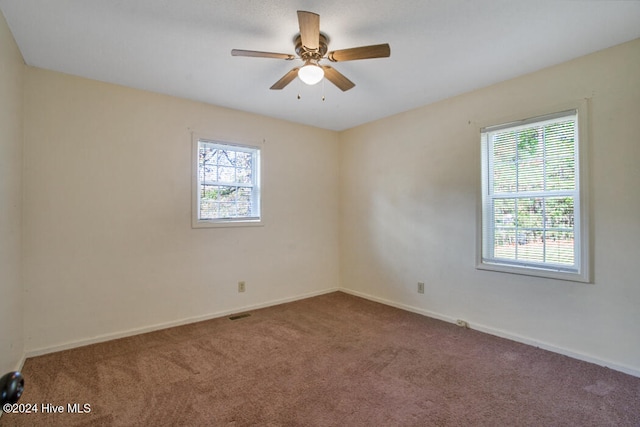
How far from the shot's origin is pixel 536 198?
2.83 meters

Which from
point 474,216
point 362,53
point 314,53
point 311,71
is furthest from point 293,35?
point 474,216

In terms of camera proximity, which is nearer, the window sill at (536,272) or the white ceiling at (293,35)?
the white ceiling at (293,35)

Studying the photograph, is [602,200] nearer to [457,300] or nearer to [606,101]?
[606,101]

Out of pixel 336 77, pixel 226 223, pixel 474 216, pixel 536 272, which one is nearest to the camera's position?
pixel 336 77

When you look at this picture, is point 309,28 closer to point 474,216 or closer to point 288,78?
point 288,78

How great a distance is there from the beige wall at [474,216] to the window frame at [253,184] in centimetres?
140

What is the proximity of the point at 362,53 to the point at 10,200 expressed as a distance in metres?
2.69

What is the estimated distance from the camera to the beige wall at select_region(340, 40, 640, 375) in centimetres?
234

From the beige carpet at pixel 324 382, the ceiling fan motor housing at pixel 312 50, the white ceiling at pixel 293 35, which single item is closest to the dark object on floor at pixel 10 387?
the beige carpet at pixel 324 382

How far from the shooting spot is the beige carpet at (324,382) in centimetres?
184

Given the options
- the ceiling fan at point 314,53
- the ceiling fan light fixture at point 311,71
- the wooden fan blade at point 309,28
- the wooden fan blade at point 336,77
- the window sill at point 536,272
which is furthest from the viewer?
the window sill at point 536,272

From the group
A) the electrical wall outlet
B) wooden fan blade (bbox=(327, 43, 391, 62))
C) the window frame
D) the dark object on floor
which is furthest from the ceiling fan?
the electrical wall outlet

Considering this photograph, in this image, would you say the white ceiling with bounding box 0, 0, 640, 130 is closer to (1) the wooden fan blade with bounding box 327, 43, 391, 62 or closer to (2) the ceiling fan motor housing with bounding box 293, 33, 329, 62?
(2) the ceiling fan motor housing with bounding box 293, 33, 329, 62

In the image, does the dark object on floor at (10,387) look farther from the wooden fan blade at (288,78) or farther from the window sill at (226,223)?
the window sill at (226,223)
